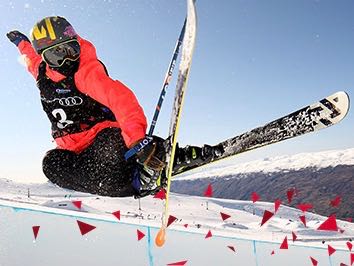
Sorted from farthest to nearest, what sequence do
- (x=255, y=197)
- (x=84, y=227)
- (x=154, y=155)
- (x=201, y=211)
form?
1. (x=255, y=197)
2. (x=201, y=211)
3. (x=84, y=227)
4. (x=154, y=155)

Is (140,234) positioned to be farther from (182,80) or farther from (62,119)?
(182,80)

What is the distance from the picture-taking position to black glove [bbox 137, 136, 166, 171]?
3.48 meters

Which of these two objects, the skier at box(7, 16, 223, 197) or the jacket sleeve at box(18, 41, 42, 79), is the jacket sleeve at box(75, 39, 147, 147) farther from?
the jacket sleeve at box(18, 41, 42, 79)

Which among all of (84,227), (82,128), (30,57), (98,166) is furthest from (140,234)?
(30,57)

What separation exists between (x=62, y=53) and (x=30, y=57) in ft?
2.64

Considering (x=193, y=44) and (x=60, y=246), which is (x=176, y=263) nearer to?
(x=60, y=246)

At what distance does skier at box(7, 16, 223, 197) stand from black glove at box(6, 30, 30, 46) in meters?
0.76

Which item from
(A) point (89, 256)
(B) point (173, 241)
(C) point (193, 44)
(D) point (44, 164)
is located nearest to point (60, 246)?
(A) point (89, 256)

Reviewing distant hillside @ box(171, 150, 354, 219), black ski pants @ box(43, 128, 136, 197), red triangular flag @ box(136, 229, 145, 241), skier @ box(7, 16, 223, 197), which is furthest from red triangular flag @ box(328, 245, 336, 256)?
distant hillside @ box(171, 150, 354, 219)

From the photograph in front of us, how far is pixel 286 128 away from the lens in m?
3.74

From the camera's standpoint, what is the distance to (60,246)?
764 cm

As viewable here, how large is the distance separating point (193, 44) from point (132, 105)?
0.74 meters

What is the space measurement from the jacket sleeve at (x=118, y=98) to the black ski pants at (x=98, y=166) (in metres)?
0.38

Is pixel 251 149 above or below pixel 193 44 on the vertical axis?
below
